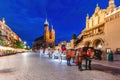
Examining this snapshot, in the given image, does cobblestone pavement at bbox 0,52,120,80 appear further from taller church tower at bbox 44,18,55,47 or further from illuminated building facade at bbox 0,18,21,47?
taller church tower at bbox 44,18,55,47

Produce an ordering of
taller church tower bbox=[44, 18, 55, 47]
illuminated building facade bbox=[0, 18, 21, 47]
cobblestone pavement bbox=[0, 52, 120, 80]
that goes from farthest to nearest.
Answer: taller church tower bbox=[44, 18, 55, 47]
illuminated building facade bbox=[0, 18, 21, 47]
cobblestone pavement bbox=[0, 52, 120, 80]

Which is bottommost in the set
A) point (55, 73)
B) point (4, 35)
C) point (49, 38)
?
point (55, 73)

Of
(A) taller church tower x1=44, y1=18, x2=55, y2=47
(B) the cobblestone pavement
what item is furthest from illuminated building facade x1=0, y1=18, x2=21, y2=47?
(B) the cobblestone pavement

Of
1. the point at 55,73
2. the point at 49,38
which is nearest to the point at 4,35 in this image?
the point at 49,38

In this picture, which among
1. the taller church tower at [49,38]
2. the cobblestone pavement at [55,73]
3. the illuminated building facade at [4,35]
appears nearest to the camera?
the cobblestone pavement at [55,73]

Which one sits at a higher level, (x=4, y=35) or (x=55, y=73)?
(x=4, y=35)

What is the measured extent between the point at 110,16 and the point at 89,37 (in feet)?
44.4

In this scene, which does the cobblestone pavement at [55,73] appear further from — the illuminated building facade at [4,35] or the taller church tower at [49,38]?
the taller church tower at [49,38]

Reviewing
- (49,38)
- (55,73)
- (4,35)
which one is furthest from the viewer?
(49,38)

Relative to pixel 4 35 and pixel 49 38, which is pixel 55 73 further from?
pixel 49 38

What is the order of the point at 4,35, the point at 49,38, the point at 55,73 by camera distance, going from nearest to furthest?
the point at 55,73 → the point at 4,35 → the point at 49,38

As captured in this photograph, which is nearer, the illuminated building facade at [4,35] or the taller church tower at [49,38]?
the illuminated building facade at [4,35]

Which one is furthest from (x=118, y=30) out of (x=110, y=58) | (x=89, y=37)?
(x=89, y=37)

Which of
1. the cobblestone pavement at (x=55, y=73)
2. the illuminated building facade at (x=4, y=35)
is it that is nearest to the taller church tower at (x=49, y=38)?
the illuminated building facade at (x=4, y=35)
